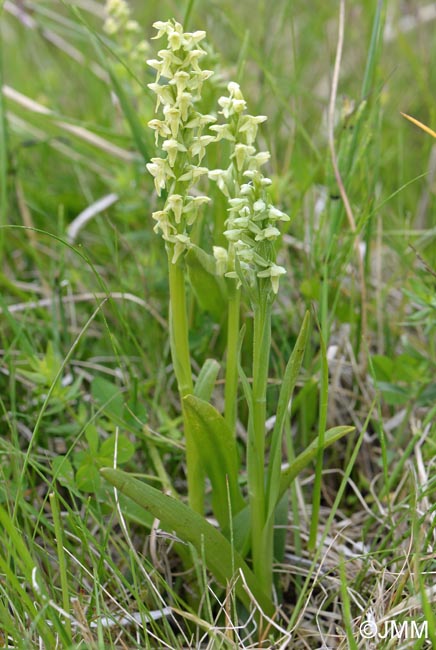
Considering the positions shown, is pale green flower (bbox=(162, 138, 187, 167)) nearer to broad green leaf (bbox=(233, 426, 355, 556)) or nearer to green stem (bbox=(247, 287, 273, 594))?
green stem (bbox=(247, 287, 273, 594))

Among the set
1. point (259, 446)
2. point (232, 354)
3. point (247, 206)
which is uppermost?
point (247, 206)

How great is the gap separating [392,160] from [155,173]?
6.24 feet

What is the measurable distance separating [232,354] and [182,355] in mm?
101

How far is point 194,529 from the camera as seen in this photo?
1319 millimetres

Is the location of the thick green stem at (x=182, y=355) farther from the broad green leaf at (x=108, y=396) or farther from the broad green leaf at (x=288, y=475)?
the broad green leaf at (x=108, y=396)

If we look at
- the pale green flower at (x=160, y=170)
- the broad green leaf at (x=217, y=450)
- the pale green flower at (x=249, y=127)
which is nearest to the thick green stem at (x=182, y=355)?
the broad green leaf at (x=217, y=450)

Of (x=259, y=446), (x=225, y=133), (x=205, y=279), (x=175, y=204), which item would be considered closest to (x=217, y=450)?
(x=259, y=446)

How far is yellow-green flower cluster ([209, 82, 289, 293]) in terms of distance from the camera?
1.18 m

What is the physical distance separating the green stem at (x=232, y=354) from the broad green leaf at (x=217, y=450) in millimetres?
46

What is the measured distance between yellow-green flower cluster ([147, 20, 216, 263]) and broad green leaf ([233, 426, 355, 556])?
1.46 ft

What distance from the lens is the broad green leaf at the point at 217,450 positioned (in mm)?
1317

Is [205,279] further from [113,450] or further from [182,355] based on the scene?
[113,450]

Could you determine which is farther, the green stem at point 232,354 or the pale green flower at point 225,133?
the green stem at point 232,354

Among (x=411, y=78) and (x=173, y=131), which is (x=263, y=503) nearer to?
(x=173, y=131)
